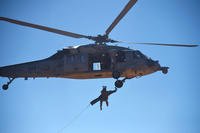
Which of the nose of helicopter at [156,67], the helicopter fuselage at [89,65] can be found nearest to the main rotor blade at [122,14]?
the helicopter fuselage at [89,65]

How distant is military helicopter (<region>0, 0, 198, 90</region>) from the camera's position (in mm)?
28484

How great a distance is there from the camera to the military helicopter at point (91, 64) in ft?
93.5

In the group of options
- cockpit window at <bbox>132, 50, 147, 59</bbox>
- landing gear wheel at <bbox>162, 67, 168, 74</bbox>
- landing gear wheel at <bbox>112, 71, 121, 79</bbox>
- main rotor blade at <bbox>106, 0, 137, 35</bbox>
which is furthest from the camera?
cockpit window at <bbox>132, 50, 147, 59</bbox>

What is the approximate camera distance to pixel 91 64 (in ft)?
94.4

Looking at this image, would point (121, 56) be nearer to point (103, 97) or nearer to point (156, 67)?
point (156, 67)

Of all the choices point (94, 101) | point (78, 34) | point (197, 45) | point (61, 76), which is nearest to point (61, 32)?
point (78, 34)

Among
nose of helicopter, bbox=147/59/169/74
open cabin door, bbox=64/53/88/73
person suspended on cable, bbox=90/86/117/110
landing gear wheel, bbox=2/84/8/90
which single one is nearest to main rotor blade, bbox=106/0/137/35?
open cabin door, bbox=64/53/88/73

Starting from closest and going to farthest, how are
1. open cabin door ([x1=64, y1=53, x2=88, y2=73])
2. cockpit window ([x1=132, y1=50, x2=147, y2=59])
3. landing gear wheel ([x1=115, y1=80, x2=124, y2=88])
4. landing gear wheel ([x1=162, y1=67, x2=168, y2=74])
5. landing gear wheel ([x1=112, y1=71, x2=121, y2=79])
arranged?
landing gear wheel ([x1=115, y1=80, x2=124, y2=88])
landing gear wheel ([x1=112, y1=71, x2=121, y2=79])
landing gear wheel ([x1=162, y1=67, x2=168, y2=74])
open cabin door ([x1=64, y1=53, x2=88, y2=73])
cockpit window ([x1=132, y1=50, x2=147, y2=59])

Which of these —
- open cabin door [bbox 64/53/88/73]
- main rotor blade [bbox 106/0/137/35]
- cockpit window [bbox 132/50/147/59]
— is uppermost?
main rotor blade [bbox 106/0/137/35]

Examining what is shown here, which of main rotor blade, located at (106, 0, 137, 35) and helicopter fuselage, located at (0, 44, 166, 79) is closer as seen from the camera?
main rotor blade, located at (106, 0, 137, 35)

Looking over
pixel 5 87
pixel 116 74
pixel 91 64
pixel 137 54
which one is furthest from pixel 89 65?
pixel 5 87

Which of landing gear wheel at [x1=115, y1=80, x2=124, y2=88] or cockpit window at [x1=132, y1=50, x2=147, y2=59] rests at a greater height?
cockpit window at [x1=132, y1=50, x2=147, y2=59]

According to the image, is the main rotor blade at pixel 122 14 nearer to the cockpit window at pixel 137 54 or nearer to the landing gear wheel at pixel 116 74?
the cockpit window at pixel 137 54

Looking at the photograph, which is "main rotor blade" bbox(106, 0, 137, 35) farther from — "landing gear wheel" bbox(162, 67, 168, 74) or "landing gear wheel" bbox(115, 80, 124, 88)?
"landing gear wheel" bbox(162, 67, 168, 74)
